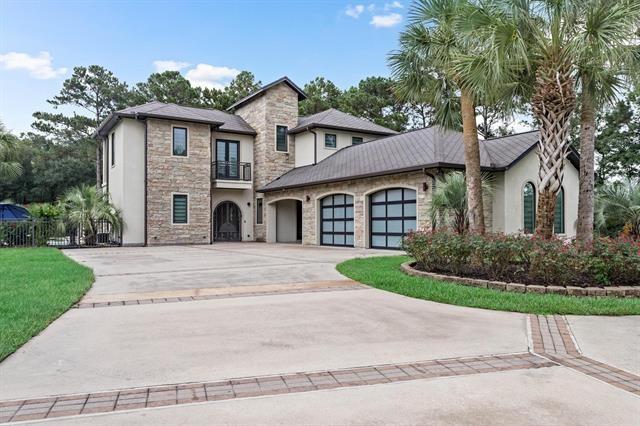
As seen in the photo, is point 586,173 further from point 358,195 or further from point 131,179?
point 131,179

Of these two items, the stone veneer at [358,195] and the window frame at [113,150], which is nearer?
the stone veneer at [358,195]

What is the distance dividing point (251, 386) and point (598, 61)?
905cm

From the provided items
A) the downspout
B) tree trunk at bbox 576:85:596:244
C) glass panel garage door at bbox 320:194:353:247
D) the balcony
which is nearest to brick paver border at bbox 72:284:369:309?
tree trunk at bbox 576:85:596:244

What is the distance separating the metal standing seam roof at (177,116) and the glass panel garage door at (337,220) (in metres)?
6.80

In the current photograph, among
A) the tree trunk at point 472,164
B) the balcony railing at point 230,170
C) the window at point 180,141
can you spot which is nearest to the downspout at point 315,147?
the balcony railing at point 230,170

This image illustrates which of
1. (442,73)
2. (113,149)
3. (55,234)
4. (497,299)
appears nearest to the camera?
(497,299)

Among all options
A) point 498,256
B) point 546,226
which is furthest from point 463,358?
point 546,226

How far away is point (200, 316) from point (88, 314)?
5.12 feet

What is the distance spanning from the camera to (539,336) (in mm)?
5051

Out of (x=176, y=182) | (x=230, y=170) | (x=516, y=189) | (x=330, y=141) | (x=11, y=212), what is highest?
(x=330, y=141)

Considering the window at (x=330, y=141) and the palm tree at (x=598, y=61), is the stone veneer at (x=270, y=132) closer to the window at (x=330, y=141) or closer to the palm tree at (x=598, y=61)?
the window at (x=330, y=141)

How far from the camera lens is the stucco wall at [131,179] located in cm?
2095

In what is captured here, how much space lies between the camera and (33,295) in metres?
6.99

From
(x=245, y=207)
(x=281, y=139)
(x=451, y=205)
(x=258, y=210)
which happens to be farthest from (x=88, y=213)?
(x=451, y=205)
